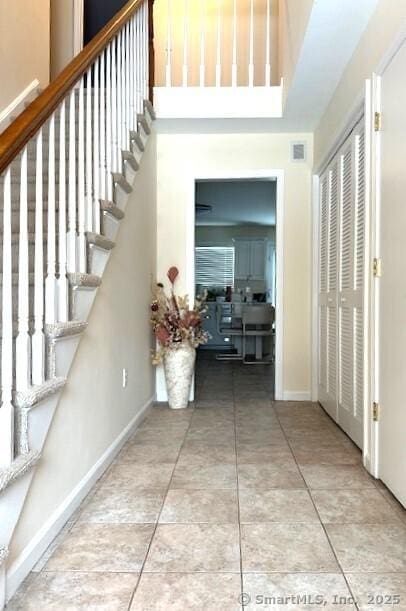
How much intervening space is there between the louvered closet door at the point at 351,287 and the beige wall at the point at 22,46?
7.57ft

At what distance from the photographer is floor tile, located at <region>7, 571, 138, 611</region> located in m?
1.30

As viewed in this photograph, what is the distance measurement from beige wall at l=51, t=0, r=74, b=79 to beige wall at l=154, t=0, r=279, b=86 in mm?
870

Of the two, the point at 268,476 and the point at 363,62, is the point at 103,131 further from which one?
the point at 268,476

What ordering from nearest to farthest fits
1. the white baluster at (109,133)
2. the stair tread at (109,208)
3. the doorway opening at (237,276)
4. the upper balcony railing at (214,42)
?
the stair tread at (109,208)
the white baluster at (109,133)
the upper balcony railing at (214,42)
the doorway opening at (237,276)

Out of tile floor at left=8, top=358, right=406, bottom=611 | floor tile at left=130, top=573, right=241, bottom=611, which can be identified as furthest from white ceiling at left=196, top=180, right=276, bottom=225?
floor tile at left=130, top=573, right=241, bottom=611

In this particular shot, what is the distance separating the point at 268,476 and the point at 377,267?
3.81ft

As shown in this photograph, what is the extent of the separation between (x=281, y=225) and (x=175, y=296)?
1.14 m

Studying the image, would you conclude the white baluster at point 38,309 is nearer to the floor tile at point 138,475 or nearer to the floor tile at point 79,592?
the floor tile at point 79,592

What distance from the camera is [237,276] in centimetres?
902

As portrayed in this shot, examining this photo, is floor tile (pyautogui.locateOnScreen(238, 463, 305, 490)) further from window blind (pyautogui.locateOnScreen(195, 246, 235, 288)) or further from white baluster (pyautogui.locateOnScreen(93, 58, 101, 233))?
window blind (pyautogui.locateOnScreen(195, 246, 235, 288))

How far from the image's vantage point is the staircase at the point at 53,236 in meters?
1.33

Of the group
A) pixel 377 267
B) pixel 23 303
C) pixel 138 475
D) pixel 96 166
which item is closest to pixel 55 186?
pixel 96 166

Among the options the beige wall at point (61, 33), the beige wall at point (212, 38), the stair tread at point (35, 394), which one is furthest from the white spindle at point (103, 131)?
the beige wall at point (212, 38)

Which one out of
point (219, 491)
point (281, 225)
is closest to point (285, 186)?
point (281, 225)
